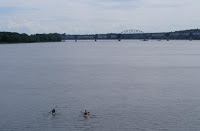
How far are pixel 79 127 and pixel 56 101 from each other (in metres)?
6.87

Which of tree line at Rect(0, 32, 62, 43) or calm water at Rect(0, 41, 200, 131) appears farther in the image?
tree line at Rect(0, 32, 62, 43)

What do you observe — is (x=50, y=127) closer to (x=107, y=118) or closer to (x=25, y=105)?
(x=107, y=118)

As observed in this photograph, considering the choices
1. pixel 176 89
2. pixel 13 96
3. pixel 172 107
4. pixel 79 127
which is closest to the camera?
pixel 79 127

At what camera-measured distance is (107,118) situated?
72.3ft

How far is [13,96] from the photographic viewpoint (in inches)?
1133

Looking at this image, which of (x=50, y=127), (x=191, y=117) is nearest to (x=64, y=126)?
(x=50, y=127)

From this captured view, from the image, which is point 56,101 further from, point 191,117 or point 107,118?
point 191,117

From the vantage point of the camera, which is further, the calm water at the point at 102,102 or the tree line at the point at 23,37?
the tree line at the point at 23,37

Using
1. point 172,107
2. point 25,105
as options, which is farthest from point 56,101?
point 172,107

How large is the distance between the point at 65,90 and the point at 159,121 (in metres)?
12.0

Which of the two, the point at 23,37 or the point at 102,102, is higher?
the point at 23,37

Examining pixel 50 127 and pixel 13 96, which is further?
pixel 13 96

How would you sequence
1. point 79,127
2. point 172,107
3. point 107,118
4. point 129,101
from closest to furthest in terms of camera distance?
1. point 79,127
2. point 107,118
3. point 172,107
4. point 129,101

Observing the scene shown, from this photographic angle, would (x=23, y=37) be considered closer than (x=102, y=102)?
No
